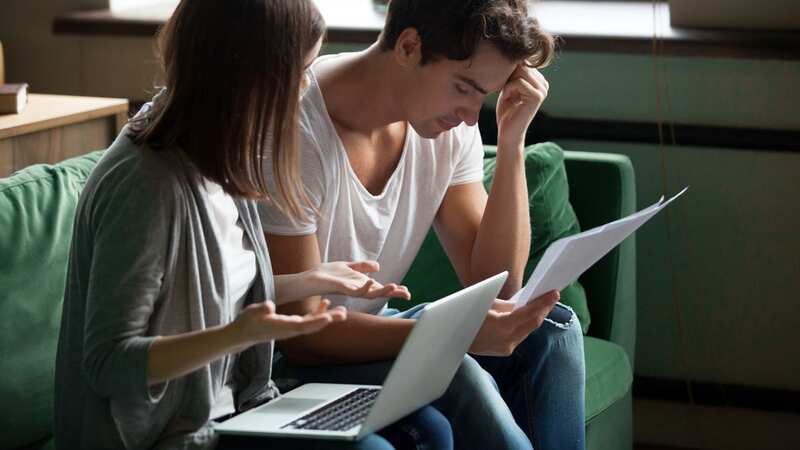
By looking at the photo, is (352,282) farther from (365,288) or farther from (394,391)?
(394,391)

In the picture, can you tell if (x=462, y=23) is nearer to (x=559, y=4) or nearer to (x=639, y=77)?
(x=639, y=77)

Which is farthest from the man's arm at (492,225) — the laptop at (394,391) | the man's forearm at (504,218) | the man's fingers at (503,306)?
the laptop at (394,391)

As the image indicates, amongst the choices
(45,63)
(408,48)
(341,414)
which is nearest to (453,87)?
(408,48)

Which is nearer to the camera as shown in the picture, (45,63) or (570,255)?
(570,255)

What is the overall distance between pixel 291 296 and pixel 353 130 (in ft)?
1.15

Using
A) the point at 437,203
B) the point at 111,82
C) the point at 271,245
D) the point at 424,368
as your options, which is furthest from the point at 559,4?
the point at 424,368

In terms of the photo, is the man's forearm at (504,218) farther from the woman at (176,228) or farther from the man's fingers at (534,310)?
the woman at (176,228)

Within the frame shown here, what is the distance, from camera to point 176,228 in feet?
4.61

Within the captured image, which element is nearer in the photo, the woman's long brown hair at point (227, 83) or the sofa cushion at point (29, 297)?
the woman's long brown hair at point (227, 83)

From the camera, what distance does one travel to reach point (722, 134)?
2768 mm

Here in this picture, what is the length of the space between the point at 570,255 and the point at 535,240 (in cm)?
74

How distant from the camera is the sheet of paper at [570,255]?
1.62m

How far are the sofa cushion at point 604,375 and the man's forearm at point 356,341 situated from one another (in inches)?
22.6

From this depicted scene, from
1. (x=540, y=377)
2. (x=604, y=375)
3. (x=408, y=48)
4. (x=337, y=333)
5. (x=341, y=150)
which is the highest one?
(x=408, y=48)
